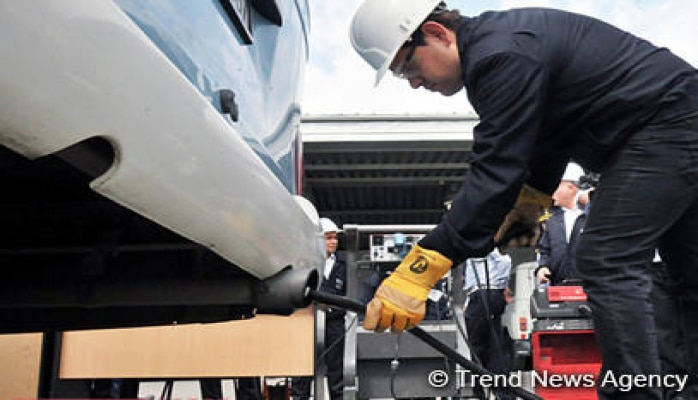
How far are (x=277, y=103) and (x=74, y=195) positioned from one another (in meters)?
0.57

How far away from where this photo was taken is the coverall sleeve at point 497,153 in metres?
1.61

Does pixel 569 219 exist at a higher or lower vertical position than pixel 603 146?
higher

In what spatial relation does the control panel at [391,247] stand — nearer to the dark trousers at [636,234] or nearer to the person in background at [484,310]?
the person in background at [484,310]

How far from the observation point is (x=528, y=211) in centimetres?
217

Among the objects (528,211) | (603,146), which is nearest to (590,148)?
(603,146)

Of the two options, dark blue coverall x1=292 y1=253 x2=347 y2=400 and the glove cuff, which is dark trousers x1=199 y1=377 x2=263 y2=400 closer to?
dark blue coverall x1=292 y1=253 x2=347 y2=400

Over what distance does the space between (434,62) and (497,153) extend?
385 mm

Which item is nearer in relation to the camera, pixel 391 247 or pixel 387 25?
pixel 387 25

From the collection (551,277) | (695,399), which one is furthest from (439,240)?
(551,277)

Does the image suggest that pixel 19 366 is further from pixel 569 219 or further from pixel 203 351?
pixel 569 219

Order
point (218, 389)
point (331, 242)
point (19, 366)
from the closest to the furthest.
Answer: point (19, 366) → point (218, 389) → point (331, 242)

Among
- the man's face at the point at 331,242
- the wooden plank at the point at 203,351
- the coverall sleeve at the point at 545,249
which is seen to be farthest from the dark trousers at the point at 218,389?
the coverall sleeve at the point at 545,249

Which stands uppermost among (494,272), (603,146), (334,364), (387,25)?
(387,25)

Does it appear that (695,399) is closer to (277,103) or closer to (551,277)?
(277,103)
